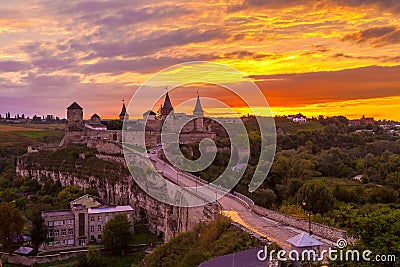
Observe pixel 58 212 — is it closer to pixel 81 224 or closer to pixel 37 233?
pixel 81 224

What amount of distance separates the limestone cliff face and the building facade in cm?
263

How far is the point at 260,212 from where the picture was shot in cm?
2516

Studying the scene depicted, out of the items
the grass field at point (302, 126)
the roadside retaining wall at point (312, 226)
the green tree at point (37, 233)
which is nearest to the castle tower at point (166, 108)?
the green tree at point (37, 233)

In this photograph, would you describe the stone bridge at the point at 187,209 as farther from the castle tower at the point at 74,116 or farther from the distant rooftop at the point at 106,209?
the castle tower at the point at 74,116

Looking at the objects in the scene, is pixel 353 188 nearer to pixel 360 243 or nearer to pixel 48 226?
pixel 48 226

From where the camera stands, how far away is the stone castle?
59031 millimetres

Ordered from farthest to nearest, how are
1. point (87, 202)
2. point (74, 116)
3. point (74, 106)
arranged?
point (74, 106)
point (74, 116)
point (87, 202)

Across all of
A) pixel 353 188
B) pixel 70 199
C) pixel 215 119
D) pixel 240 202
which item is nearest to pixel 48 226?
pixel 70 199

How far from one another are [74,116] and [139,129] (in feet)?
45.9

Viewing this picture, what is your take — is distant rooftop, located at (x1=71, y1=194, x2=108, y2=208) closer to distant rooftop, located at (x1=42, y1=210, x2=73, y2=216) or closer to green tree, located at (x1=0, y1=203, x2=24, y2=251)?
distant rooftop, located at (x1=42, y1=210, x2=73, y2=216)

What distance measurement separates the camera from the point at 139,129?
6034 centimetres

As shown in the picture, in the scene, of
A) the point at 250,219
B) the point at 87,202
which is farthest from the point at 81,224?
the point at 250,219

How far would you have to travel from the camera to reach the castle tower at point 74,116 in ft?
225

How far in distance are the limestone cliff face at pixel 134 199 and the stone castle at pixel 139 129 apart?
473 centimetres
